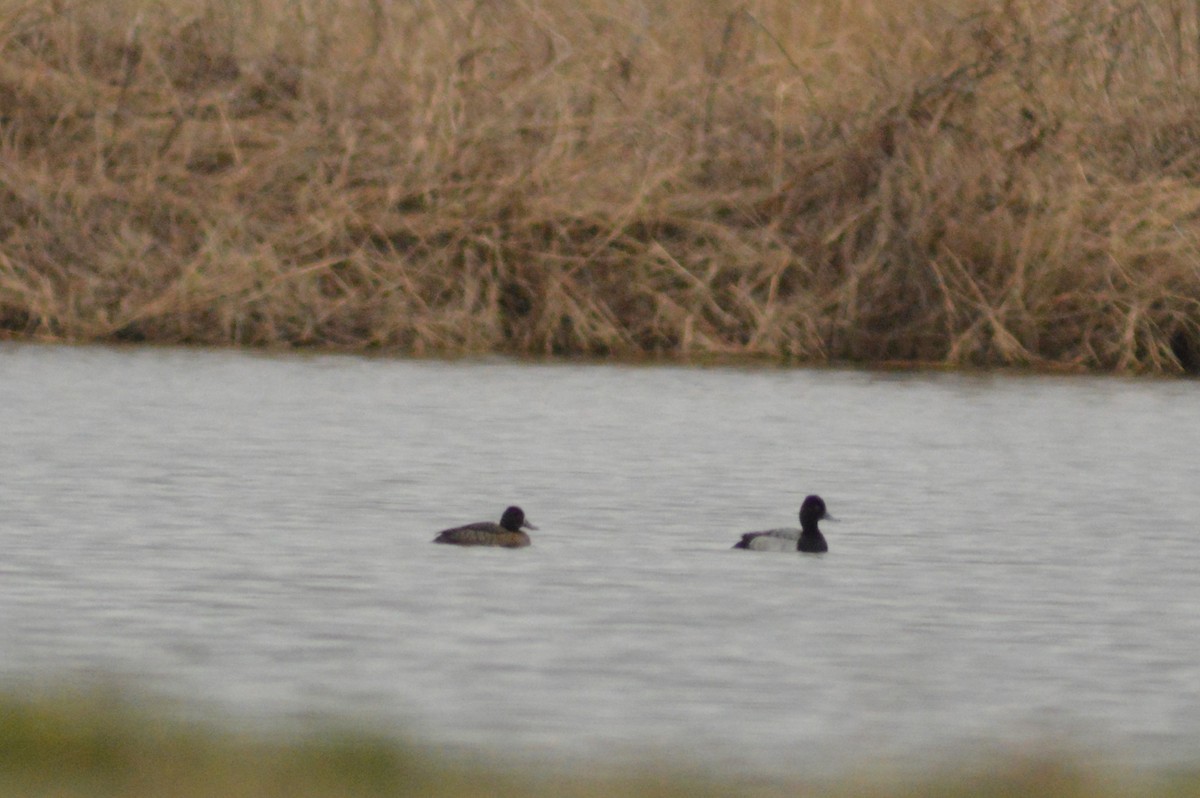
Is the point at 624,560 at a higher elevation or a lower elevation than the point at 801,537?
lower

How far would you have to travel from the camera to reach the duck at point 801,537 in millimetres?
12281

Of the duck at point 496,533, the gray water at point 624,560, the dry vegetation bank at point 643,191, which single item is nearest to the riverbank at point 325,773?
the gray water at point 624,560

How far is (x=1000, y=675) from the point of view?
919 centimetres

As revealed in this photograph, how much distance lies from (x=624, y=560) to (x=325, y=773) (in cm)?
565

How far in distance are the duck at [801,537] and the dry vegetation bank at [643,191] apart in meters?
10.3

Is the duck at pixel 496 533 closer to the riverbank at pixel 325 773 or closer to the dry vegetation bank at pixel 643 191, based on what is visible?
the riverbank at pixel 325 773

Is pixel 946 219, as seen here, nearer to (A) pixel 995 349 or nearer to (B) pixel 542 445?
(A) pixel 995 349

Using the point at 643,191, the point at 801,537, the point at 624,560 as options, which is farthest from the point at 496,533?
the point at 643,191

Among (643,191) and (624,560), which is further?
(643,191)

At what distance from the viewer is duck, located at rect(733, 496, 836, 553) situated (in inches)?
484

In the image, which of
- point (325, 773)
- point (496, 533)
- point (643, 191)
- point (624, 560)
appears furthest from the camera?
point (643, 191)

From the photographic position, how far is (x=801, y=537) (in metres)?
12.3

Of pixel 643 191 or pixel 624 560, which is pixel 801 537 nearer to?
pixel 624 560

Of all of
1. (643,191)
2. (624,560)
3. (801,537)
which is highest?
(643,191)
